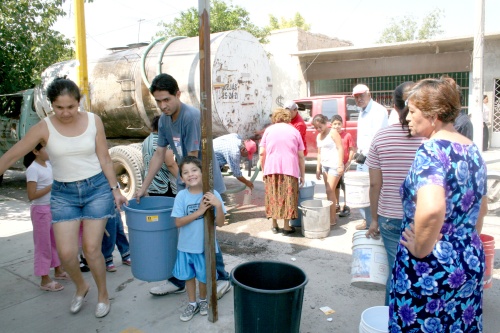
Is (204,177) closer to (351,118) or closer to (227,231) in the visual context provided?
(227,231)

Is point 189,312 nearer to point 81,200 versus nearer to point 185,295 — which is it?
point 185,295

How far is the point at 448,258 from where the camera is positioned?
2021 mm

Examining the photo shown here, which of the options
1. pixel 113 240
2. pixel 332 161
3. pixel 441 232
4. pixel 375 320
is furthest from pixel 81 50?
pixel 441 232

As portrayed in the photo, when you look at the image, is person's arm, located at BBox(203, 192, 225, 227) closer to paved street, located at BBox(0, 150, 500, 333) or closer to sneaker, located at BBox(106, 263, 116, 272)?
paved street, located at BBox(0, 150, 500, 333)

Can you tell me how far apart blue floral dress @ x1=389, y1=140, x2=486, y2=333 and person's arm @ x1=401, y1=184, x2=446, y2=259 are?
5 cm

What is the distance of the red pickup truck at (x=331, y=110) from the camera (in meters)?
10.5

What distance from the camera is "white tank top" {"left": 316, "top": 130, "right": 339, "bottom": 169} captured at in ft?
20.1

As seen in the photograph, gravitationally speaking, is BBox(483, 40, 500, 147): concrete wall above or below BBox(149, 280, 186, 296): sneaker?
above

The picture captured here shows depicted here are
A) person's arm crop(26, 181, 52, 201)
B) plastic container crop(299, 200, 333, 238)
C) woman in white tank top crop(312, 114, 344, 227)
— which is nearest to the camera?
person's arm crop(26, 181, 52, 201)

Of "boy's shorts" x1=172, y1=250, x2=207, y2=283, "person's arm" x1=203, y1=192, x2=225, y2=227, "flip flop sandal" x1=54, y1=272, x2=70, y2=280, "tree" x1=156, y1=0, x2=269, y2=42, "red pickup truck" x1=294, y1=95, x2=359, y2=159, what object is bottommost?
"flip flop sandal" x1=54, y1=272, x2=70, y2=280

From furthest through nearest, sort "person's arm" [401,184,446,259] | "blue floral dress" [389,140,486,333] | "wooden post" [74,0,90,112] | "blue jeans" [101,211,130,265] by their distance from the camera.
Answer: "wooden post" [74,0,90,112]
"blue jeans" [101,211,130,265]
"blue floral dress" [389,140,486,333]
"person's arm" [401,184,446,259]

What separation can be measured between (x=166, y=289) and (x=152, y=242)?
2.05ft

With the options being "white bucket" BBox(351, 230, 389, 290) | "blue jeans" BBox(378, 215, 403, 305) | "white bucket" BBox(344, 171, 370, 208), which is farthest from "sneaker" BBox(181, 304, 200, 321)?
"white bucket" BBox(344, 171, 370, 208)

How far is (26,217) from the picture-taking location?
23.3 ft
